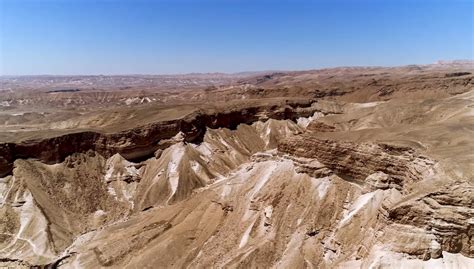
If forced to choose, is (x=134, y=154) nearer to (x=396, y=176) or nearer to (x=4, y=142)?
(x=4, y=142)

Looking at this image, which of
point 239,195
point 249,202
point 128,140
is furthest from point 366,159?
point 128,140

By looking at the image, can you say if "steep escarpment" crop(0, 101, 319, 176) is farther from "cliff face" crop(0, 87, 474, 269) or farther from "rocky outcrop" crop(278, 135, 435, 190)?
"rocky outcrop" crop(278, 135, 435, 190)

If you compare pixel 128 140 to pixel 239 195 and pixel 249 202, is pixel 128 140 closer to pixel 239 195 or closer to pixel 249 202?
pixel 239 195

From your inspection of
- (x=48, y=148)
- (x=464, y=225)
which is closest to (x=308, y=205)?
(x=464, y=225)

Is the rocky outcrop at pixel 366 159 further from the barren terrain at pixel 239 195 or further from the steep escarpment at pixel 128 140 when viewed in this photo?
the steep escarpment at pixel 128 140

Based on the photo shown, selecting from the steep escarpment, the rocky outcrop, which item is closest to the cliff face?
the rocky outcrop

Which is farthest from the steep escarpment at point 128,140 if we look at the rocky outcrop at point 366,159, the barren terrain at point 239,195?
the rocky outcrop at point 366,159
